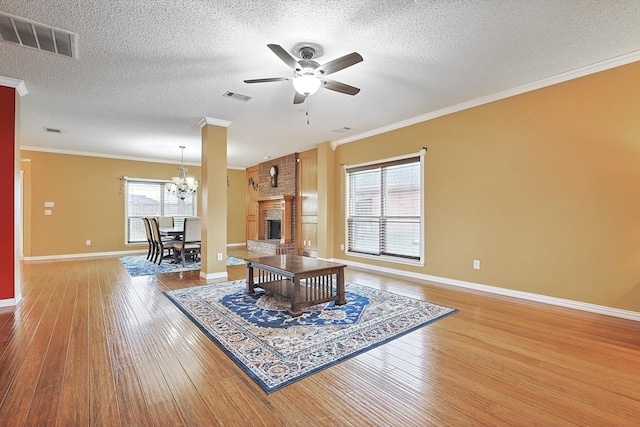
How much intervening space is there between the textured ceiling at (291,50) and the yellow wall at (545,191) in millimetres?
421

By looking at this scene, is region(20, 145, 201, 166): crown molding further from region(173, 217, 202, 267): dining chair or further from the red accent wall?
the red accent wall

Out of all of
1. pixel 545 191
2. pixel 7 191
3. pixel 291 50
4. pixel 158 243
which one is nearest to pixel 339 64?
pixel 291 50

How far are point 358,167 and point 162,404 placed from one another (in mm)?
5305

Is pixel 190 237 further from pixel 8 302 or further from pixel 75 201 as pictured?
pixel 75 201

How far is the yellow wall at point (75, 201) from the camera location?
7.27 m


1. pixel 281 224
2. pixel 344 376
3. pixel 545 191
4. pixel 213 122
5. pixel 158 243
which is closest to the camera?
pixel 344 376

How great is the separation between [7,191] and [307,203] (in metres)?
5.32

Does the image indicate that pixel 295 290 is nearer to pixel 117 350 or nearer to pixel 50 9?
pixel 117 350

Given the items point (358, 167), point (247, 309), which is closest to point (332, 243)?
point (358, 167)

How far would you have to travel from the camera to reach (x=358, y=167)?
6.32m

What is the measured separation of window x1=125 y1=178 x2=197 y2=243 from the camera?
8.50m

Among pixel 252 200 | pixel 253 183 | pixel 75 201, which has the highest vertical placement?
pixel 253 183

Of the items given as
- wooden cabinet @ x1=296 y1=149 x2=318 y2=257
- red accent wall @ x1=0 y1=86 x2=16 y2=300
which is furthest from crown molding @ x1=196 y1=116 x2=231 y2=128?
wooden cabinet @ x1=296 y1=149 x2=318 y2=257

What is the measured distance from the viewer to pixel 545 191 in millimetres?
3775
